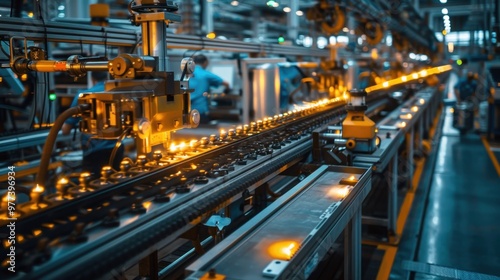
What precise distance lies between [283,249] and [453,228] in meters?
3.37

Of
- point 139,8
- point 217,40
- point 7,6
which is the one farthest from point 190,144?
point 7,6

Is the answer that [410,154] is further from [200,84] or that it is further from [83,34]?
[83,34]

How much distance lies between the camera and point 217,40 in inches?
168

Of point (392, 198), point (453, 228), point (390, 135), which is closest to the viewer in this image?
point (390, 135)

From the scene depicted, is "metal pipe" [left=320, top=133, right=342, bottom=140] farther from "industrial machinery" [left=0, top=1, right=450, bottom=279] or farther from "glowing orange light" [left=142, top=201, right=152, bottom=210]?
"glowing orange light" [left=142, top=201, right=152, bottom=210]

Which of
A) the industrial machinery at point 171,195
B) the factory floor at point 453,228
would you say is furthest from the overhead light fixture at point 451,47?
the industrial machinery at point 171,195

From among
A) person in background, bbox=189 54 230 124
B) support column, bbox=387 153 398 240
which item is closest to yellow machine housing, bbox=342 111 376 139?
support column, bbox=387 153 398 240

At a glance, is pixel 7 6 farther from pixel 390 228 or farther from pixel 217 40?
pixel 390 228

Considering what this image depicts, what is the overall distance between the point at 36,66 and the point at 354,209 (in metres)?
1.54

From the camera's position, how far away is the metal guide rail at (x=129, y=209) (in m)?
A: 1.21

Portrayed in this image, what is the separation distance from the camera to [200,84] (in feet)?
17.6

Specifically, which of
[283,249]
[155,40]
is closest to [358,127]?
[155,40]

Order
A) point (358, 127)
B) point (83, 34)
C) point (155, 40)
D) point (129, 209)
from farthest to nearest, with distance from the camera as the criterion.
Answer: point (358, 127) → point (83, 34) → point (155, 40) → point (129, 209)

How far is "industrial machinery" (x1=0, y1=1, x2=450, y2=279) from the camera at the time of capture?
133 centimetres
